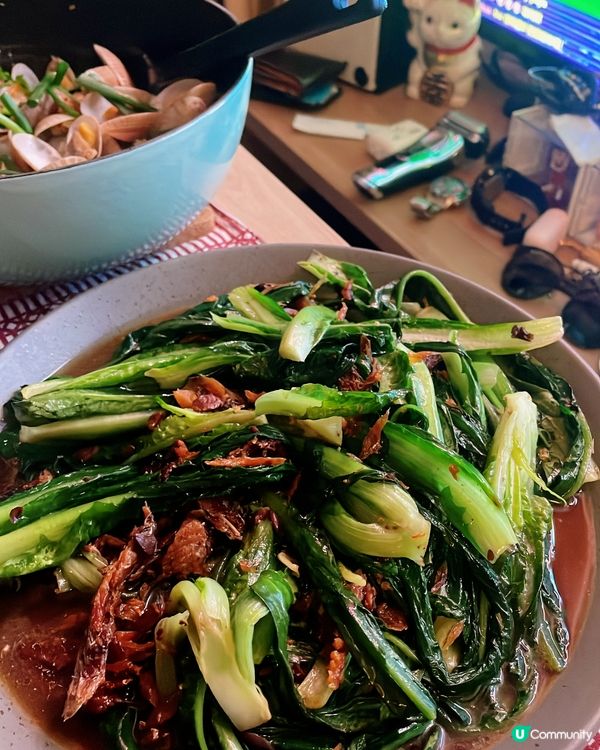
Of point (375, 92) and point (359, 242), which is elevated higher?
point (375, 92)

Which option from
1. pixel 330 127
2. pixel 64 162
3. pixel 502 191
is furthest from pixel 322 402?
pixel 330 127

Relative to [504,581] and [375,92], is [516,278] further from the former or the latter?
[504,581]

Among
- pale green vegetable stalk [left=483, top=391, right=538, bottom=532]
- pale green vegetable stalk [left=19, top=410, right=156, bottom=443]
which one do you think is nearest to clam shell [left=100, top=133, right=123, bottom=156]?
pale green vegetable stalk [left=19, top=410, right=156, bottom=443]

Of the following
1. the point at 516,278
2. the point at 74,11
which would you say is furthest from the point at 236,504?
the point at 516,278

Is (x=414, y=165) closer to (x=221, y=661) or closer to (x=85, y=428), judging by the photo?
(x=85, y=428)

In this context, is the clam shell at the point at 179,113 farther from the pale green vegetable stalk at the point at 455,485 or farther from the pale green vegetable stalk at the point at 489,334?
the pale green vegetable stalk at the point at 455,485
